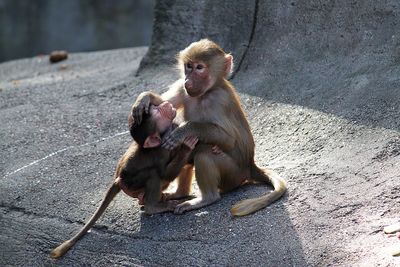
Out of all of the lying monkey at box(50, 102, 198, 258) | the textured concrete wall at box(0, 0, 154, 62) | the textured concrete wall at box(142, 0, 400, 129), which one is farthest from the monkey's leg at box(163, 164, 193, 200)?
the textured concrete wall at box(0, 0, 154, 62)

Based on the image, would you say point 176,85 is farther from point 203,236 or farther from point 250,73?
point 250,73

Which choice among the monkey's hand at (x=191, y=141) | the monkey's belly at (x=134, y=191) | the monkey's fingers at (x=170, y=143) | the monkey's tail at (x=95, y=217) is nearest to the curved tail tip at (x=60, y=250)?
the monkey's tail at (x=95, y=217)

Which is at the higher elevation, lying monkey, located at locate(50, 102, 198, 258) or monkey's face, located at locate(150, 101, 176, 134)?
monkey's face, located at locate(150, 101, 176, 134)

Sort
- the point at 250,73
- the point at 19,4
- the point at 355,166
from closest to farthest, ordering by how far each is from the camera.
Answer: the point at 355,166
the point at 250,73
the point at 19,4

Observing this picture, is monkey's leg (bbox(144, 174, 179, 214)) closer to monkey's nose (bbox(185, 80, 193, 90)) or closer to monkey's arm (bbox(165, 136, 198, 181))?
monkey's arm (bbox(165, 136, 198, 181))

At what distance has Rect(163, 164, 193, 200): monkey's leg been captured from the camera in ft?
19.3

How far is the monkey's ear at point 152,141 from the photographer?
5504 mm

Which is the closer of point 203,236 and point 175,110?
point 203,236

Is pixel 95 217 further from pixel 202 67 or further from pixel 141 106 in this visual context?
pixel 202 67

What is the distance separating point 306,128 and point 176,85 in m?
1.19

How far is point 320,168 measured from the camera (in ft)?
19.0

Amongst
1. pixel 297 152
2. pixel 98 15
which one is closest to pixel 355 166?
pixel 297 152

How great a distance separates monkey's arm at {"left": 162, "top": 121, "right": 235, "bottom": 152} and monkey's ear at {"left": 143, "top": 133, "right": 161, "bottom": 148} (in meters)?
0.05

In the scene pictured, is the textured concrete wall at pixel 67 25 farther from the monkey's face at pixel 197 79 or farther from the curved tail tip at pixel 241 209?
the curved tail tip at pixel 241 209
